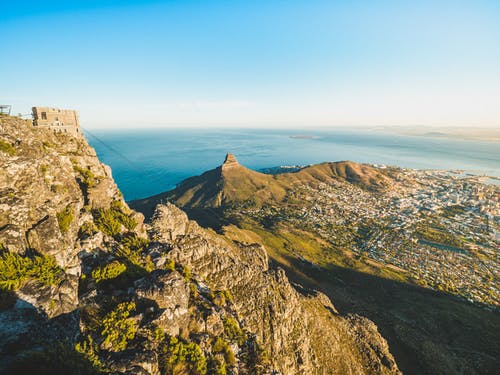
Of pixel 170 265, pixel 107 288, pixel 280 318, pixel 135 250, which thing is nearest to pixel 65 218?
pixel 135 250

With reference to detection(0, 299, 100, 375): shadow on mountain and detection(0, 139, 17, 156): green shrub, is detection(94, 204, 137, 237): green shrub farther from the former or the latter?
detection(0, 299, 100, 375): shadow on mountain

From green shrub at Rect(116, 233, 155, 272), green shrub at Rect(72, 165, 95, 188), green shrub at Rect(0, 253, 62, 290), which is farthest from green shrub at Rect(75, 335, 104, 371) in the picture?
green shrub at Rect(72, 165, 95, 188)

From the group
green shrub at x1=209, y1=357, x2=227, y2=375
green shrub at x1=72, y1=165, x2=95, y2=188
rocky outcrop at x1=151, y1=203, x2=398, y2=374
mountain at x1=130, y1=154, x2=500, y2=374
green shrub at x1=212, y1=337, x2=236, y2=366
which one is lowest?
mountain at x1=130, y1=154, x2=500, y2=374

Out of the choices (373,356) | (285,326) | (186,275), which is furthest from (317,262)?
(186,275)

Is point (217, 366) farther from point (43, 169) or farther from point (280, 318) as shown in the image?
point (43, 169)

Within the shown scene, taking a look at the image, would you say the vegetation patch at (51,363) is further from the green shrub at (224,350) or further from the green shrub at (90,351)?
the green shrub at (224,350)

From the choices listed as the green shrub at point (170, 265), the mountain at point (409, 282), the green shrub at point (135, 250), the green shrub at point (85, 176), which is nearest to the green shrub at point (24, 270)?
the green shrub at point (135, 250)

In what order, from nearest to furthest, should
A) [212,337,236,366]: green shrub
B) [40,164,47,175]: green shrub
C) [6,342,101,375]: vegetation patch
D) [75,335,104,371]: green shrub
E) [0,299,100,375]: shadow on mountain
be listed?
1. [6,342,101,375]: vegetation patch
2. [0,299,100,375]: shadow on mountain
3. [75,335,104,371]: green shrub
4. [212,337,236,366]: green shrub
5. [40,164,47,175]: green shrub

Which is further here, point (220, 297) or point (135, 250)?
point (220, 297)
